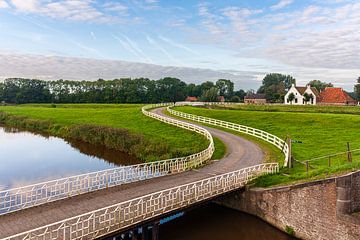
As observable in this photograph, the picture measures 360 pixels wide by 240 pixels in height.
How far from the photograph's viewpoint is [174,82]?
5453 inches

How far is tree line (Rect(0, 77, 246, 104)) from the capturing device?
4675 inches

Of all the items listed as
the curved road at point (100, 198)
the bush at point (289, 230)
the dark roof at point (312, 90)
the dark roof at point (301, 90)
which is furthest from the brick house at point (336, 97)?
the bush at point (289, 230)

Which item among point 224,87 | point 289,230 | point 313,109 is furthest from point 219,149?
point 224,87

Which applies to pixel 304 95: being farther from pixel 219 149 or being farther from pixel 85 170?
pixel 85 170

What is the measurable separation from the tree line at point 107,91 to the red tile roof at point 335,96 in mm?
43479

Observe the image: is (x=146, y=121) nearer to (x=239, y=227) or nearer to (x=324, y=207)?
(x=239, y=227)

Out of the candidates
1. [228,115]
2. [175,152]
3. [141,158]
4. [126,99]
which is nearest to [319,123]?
[228,115]

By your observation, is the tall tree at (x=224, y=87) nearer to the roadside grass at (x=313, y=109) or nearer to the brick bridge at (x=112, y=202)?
the roadside grass at (x=313, y=109)

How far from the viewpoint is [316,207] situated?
15.6 m

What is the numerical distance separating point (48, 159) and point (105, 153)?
621 cm

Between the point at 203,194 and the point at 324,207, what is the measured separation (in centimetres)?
588

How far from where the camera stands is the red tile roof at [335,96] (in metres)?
70.4

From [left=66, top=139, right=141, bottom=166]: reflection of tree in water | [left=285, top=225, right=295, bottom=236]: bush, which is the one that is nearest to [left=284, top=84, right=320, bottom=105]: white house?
[left=66, top=139, right=141, bottom=166]: reflection of tree in water

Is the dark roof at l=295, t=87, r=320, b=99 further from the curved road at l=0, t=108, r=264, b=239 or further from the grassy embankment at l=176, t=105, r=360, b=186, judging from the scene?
the curved road at l=0, t=108, r=264, b=239
